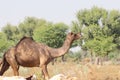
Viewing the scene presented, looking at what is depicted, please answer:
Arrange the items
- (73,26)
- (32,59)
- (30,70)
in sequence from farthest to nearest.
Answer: (73,26) < (30,70) < (32,59)

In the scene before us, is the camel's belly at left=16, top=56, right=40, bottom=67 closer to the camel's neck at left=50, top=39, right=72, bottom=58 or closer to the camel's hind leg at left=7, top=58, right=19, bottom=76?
the camel's hind leg at left=7, top=58, right=19, bottom=76

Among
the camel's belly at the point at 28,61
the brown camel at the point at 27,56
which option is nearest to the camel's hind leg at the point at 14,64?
the brown camel at the point at 27,56

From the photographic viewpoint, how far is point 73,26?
64.4 m

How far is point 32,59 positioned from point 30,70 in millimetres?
5186

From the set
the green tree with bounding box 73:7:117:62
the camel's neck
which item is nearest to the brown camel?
the camel's neck

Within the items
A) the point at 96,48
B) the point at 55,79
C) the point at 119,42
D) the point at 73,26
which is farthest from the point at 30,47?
the point at 73,26

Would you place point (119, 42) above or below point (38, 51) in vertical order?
below

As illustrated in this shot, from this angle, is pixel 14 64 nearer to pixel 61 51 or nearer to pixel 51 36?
pixel 61 51

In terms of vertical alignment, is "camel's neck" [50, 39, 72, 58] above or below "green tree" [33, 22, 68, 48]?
above

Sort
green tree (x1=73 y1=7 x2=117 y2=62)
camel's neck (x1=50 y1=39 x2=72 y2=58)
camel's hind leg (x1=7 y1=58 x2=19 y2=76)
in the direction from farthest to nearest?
green tree (x1=73 y1=7 x2=117 y2=62) → camel's neck (x1=50 y1=39 x2=72 y2=58) → camel's hind leg (x1=7 y1=58 x2=19 y2=76)

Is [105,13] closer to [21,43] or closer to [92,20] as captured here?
[92,20]

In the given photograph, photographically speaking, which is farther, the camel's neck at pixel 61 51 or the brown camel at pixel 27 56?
the camel's neck at pixel 61 51

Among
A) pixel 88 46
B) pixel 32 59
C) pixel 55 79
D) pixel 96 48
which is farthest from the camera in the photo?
pixel 88 46

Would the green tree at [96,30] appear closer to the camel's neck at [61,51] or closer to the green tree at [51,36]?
the green tree at [51,36]
